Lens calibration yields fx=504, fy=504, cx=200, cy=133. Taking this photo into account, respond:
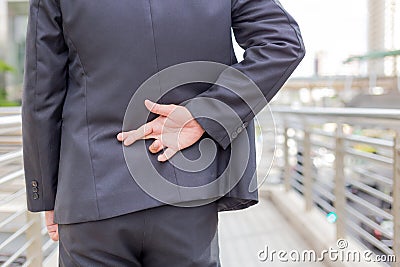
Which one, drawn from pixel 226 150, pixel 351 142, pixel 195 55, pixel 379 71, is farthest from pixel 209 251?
pixel 379 71

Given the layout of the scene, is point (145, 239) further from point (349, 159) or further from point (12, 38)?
point (12, 38)

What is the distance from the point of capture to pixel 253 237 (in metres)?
2.74

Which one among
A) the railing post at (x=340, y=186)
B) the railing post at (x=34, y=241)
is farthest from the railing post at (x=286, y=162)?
the railing post at (x=34, y=241)

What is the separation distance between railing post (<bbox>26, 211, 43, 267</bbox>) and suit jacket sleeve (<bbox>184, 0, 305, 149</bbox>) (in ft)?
4.14

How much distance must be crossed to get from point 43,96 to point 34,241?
1.22 meters

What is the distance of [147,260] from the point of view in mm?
773

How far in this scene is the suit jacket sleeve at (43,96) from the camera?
74 centimetres

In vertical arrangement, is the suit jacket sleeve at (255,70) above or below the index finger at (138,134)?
above

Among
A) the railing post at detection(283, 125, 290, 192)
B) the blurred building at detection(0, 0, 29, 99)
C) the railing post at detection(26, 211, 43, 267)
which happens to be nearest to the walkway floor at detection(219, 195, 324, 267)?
the railing post at detection(283, 125, 290, 192)

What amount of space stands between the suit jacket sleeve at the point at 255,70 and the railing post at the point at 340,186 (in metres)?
1.55

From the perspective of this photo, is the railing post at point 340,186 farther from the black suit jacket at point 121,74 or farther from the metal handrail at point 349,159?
the black suit jacket at point 121,74

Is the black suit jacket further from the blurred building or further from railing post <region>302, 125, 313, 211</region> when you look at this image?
the blurred building

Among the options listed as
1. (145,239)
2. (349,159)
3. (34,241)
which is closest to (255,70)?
(145,239)

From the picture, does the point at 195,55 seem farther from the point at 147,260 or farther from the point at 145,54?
the point at 147,260
